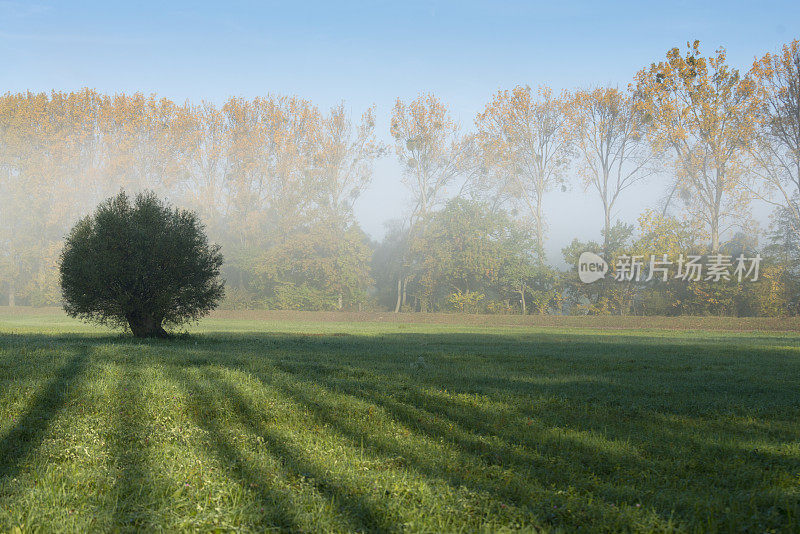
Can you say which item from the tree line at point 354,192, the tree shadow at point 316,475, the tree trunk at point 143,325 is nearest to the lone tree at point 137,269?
the tree trunk at point 143,325

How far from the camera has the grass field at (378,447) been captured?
16.6ft

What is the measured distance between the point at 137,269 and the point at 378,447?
13.7 m

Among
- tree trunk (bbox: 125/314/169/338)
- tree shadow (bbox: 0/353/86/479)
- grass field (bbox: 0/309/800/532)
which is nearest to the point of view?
grass field (bbox: 0/309/800/532)

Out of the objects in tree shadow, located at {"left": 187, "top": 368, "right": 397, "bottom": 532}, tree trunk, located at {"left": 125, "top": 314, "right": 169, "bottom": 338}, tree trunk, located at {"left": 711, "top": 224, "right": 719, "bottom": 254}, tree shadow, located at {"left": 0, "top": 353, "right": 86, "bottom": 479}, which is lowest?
tree shadow, located at {"left": 187, "top": 368, "right": 397, "bottom": 532}

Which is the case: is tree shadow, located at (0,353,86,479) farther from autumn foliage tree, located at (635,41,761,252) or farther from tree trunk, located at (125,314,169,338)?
autumn foliage tree, located at (635,41,761,252)

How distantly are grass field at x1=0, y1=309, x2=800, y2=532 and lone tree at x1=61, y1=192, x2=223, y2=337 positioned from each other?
5322 mm

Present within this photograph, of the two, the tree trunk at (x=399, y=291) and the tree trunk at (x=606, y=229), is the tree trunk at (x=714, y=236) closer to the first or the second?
the tree trunk at (x=606, y=229)

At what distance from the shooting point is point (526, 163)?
53750mm

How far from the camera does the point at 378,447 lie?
7121 millimetres

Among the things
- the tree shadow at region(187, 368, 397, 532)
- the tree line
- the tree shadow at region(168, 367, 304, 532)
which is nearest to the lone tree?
the tree shadow at region(168, 367, 304, 532)

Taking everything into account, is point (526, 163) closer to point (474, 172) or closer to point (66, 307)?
point (474, 172)

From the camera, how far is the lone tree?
1798 centimetres

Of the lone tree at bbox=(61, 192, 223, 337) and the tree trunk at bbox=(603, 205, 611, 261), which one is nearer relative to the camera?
the lone tree at bbox=(61, 192, 223, 337)

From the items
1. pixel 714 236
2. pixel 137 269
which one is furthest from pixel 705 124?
pixel 137 269
